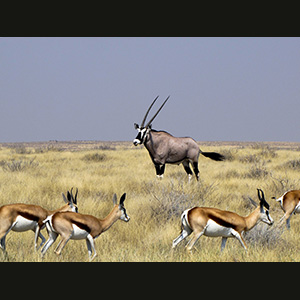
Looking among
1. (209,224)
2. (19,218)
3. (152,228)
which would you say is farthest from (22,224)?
(152,228)

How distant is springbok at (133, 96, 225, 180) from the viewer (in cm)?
1405

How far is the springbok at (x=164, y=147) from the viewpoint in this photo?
14.1 m

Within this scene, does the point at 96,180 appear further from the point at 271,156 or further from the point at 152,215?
the point at 271,156

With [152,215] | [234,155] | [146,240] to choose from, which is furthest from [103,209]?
[234,155]

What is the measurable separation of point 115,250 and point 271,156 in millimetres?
22363

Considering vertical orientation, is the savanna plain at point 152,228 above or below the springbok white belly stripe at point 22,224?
below

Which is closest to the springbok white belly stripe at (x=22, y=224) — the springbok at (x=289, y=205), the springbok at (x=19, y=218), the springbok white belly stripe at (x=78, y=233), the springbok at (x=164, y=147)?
the springbok at (x=19, y=218)

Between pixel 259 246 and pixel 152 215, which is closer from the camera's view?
pixel 259 246

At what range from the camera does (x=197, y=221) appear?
5418 mm

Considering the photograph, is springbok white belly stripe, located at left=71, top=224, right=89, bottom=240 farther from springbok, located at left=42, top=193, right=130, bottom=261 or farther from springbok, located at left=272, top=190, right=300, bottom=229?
springbok, located at left=272, top=190, right=300, bottom=229

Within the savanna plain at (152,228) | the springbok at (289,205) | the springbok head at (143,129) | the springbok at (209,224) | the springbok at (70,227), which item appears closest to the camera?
the springbok at (70,227)

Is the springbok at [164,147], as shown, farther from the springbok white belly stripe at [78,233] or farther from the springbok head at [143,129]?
the springbok white belly stripe at [78,233]

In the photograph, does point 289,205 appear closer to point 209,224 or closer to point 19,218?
point 209,224

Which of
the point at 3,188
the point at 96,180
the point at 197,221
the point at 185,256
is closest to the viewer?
the point at 197,221
